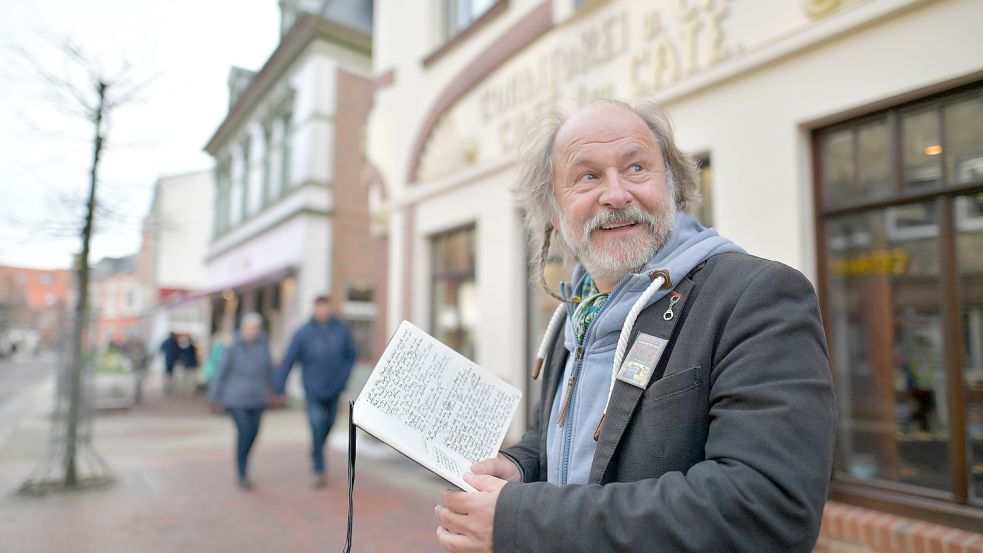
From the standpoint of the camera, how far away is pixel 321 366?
20.6 ft

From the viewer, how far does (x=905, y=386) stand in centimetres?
366

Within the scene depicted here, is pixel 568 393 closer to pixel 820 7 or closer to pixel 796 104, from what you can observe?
pixel 796 104

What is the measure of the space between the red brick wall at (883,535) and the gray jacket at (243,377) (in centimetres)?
512

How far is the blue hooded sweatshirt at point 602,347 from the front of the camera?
129cm

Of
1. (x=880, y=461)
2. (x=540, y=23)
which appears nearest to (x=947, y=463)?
(x=880, y=461)

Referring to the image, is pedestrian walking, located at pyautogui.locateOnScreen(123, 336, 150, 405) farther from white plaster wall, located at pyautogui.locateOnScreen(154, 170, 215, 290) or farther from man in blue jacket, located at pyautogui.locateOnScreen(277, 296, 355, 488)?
man in blue jacket, located at pyautogui.locateOnScreen(277, 296, 355, 488)

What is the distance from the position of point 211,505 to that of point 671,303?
5.33 metres

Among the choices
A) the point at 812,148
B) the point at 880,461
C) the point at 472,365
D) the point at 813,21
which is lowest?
the point at 880,461

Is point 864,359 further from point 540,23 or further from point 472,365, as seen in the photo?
point 540,23

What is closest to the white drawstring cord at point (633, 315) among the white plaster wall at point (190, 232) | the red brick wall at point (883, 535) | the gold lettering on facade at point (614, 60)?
the red brick wall at point (883, 535)

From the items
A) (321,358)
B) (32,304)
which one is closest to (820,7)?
(321,358)

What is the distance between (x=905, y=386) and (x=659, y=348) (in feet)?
11.0

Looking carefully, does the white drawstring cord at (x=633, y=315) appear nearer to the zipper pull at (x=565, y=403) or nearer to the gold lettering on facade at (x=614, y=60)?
the zipper pull at (x=565, y=403)

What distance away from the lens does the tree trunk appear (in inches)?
224
